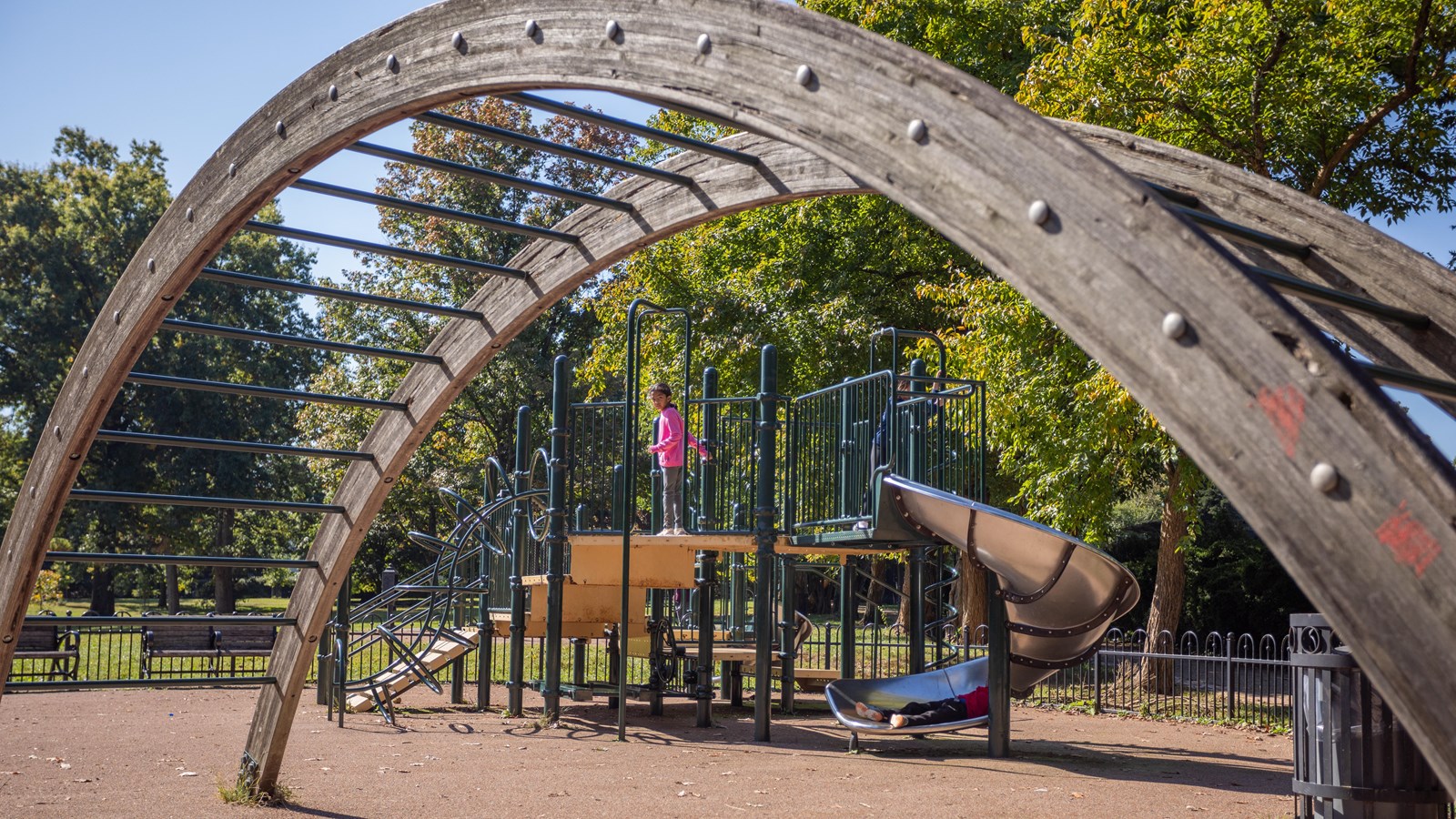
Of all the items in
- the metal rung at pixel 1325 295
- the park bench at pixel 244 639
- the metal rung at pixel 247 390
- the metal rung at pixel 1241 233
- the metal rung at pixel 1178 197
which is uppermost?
the metal rung at pixel 1178 197

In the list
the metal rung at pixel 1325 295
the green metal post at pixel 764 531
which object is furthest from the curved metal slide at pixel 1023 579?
the metal rung at pixel 1325 295

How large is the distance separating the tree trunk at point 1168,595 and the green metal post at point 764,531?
7.08 meters

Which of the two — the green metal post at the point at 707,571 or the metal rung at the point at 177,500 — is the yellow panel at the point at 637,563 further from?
the metal rung at the point at 177,500

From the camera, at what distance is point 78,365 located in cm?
549

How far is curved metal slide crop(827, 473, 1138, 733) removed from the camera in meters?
9.80

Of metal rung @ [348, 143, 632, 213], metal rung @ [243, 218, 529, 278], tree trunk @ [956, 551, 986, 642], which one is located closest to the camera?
metal rung @ [348, 143, 632, 213]

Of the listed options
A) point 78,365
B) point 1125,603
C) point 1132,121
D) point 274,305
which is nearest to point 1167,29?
point 1132,121

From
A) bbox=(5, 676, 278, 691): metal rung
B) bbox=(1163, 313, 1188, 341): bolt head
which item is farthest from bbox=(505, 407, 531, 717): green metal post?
bbox=(1163, 313, 1188, 341): bolt head

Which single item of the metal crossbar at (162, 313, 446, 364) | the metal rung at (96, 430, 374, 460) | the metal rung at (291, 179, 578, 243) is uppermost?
the metal rung at (291, 179, 578, 243)

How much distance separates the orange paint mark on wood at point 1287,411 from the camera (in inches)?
70.8

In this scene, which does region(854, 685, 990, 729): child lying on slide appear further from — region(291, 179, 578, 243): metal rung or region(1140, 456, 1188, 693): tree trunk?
region(291, 179, 578, 243): metal rung

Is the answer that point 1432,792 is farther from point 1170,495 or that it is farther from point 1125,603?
point 1170,495

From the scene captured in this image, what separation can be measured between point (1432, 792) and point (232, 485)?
35.2 m

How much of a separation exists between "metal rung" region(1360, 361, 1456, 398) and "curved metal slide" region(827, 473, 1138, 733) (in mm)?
7187
